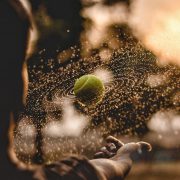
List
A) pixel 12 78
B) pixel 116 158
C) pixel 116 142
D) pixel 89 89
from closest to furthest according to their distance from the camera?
1. pixel 12 78
2. pixel 116 158
3. pixel 116 142
4. pixel 89 89

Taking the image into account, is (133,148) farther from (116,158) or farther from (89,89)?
(89,89)

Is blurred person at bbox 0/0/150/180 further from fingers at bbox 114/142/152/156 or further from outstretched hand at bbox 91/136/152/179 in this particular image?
fingers at bbox 114/142/152/156

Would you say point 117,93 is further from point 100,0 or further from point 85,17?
point 100,0

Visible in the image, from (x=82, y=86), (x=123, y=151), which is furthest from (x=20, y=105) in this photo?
(x=82, y=86)

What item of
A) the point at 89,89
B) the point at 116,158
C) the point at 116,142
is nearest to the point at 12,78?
the point at 116,158

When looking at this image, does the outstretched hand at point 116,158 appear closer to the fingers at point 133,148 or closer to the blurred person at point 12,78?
the fingers at point 133,148
